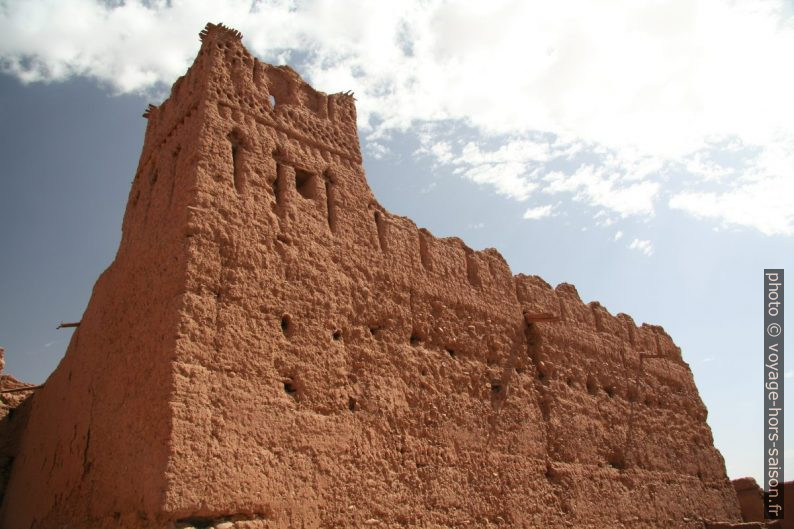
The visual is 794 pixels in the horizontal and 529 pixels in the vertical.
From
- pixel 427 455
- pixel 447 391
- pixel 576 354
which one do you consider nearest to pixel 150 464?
pixel 427 455

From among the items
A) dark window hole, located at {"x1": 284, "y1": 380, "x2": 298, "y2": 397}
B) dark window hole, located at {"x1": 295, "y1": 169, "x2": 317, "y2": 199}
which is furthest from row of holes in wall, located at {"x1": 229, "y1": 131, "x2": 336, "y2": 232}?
dark window hole, located at {"x1": 284, "y1": 380, "x2": 298, "y2": 397}

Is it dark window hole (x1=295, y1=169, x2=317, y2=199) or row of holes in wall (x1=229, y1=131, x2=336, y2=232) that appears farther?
dark window hole (x1=295, y1=169, x2=317, y2=199)

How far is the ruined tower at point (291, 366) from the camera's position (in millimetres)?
6512

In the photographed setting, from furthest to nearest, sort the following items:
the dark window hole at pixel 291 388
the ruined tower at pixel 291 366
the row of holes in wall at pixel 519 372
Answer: the row of holes in wall at pixel 519 372 → the dark window hole at pixel 291 388 → the ruined tower at pixel 291 366

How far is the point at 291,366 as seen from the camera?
721 cm

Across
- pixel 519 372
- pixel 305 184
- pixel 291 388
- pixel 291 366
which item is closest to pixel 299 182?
pixel 305 184

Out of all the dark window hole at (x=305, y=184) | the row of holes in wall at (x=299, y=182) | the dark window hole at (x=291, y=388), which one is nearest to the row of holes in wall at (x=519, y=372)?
the dark window hole at (x=291, y=388)

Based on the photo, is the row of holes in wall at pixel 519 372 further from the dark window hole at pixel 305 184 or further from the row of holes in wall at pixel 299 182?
the dark window hole at pixel 305 184

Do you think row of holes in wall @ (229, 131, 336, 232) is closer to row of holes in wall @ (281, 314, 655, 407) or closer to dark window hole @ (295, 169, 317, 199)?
dark window hole @ (295, 169, 317, 199)

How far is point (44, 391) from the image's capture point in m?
10.9

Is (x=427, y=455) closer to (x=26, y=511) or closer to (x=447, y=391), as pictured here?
(x=447, y=391)

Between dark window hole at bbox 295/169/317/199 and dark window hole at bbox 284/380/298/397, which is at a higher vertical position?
dark window hole at bbox 295/169/317/199

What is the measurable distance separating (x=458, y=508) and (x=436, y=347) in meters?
2.11

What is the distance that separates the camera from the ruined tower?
6512 millimetres
